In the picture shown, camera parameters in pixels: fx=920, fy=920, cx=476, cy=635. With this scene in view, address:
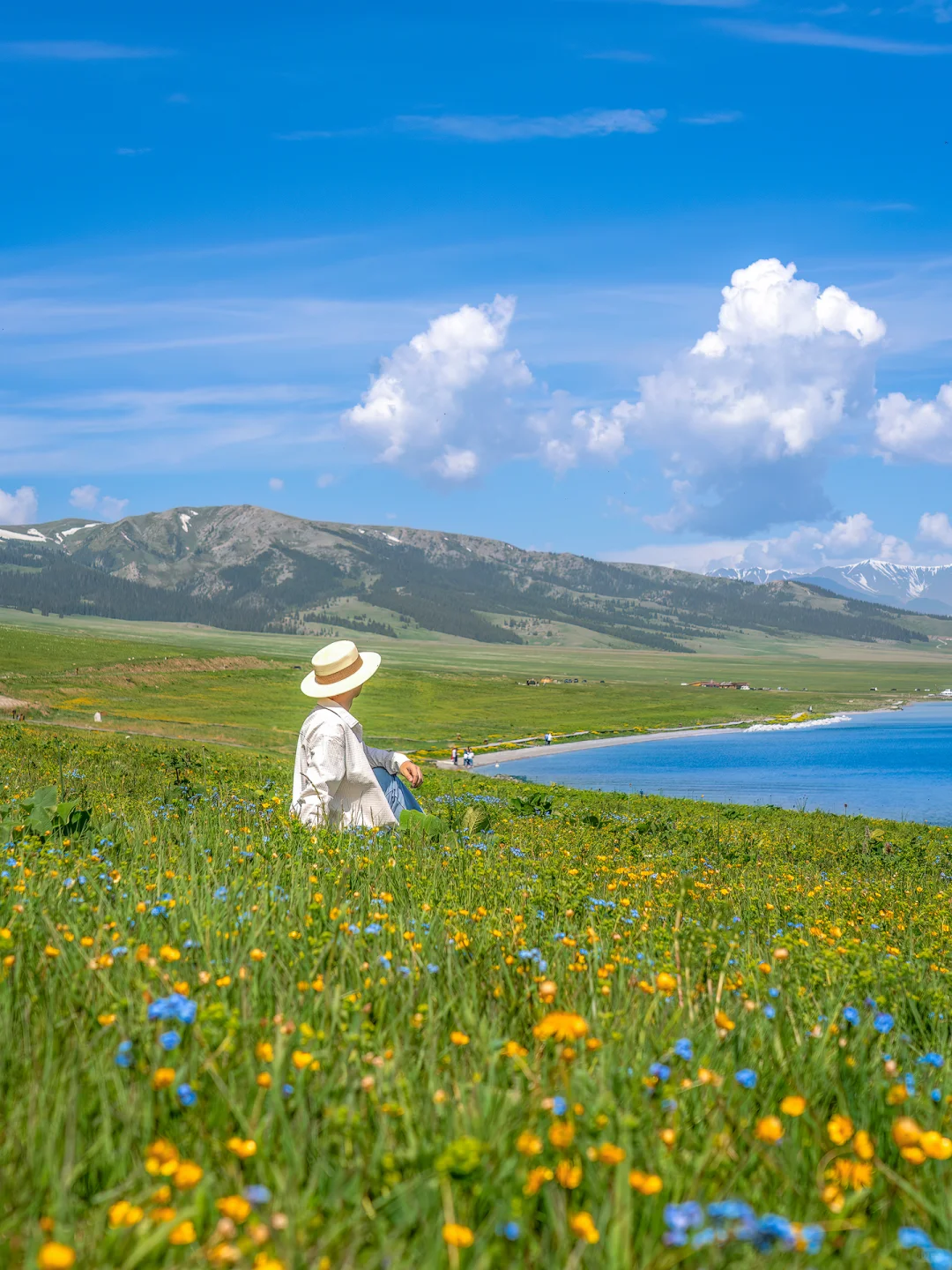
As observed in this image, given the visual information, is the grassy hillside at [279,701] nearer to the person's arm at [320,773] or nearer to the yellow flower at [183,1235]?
the person's arm at [320,773]

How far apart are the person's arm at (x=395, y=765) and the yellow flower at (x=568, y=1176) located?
308 inches

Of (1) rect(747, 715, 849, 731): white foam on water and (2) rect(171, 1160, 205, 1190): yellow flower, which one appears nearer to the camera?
(2) rect(171, 1160, 205, 1190): yellow flower

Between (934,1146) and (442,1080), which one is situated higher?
(934,1146)

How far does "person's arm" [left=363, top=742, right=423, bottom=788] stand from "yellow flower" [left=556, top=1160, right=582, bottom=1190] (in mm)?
7816

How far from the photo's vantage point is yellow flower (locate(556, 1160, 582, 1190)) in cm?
223

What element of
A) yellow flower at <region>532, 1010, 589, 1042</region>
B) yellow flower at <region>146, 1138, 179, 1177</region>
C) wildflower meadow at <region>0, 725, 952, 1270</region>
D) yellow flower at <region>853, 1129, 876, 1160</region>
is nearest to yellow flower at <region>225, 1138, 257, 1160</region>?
A: wildflower meadow at <region>0, 725, 952, 1270</region>

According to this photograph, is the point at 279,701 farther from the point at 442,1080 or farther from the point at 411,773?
the point at 442,1080

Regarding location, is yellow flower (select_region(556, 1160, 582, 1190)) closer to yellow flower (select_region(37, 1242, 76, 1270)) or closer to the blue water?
yellow flower (select_region(37, 1242, 76, 1270))

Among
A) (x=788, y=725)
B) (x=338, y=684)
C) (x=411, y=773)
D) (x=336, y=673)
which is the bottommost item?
(x=788, y=725)

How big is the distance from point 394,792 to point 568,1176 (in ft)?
28.1

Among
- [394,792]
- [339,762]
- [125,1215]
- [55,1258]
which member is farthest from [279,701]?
[55,1258]

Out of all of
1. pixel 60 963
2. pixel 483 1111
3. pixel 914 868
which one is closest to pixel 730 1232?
pixel 483 1111

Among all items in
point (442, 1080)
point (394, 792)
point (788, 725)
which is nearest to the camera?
point (442, 1080)

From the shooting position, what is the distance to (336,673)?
33.2ft
